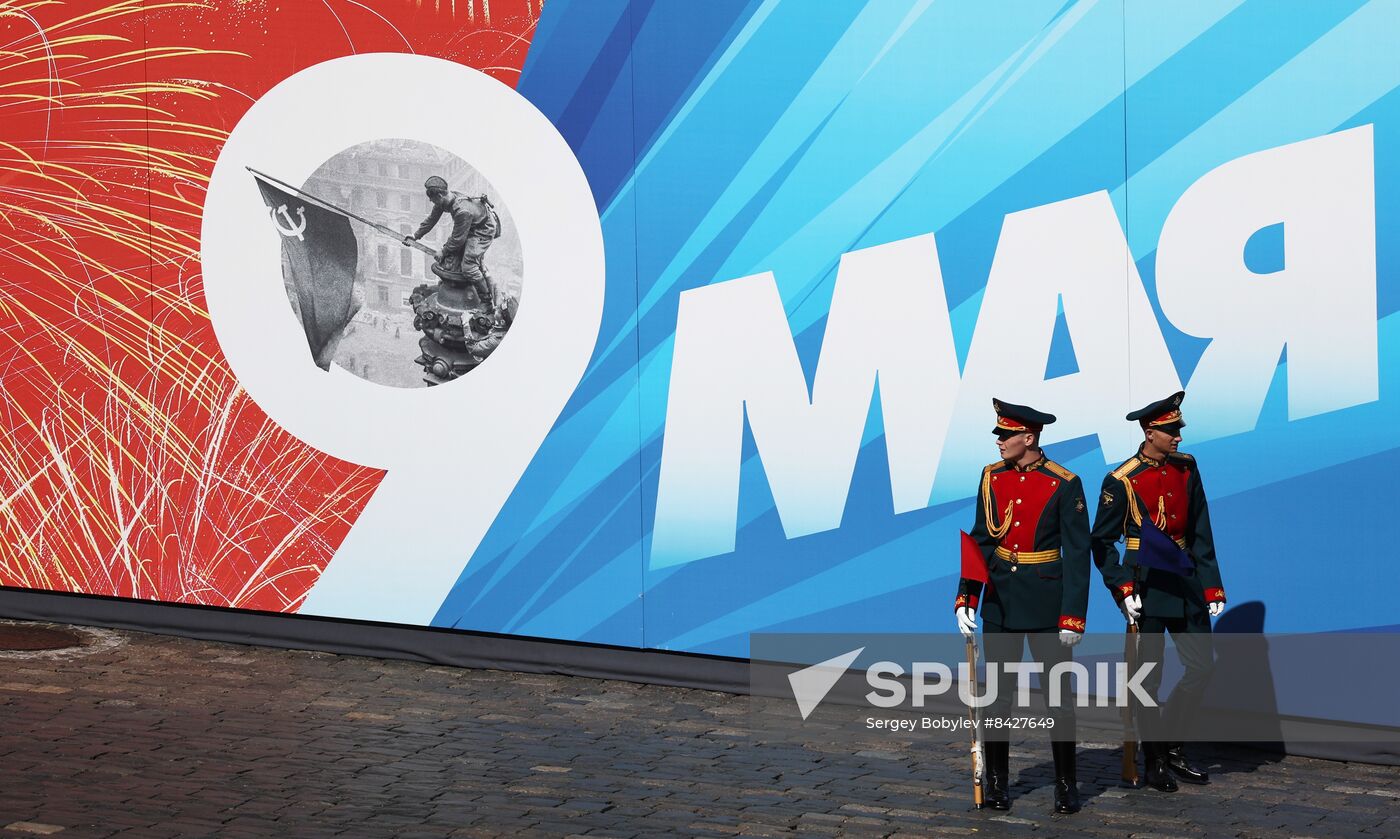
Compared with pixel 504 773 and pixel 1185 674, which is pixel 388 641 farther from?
pixel 1185 674

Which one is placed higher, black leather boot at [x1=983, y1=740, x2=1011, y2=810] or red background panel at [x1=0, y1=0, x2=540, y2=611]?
red background panel at [x1=0, y1=0, x2=540, y2=611]

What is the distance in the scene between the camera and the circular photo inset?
10883 millimetres

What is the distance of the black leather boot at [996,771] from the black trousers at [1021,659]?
0.04 meters

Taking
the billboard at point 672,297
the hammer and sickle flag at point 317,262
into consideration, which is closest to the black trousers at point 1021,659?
the billboard at point 672,297

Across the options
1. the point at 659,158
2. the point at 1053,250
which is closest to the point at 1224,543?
the point at 1053,250

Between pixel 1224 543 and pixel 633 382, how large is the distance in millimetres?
3535

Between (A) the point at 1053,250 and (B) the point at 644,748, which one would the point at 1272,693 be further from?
(B) the point at 644,748

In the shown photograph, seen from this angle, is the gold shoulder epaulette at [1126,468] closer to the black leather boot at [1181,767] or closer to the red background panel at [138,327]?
the black leather boot at [1181,767]

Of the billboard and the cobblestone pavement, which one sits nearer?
the cobblestone pavement

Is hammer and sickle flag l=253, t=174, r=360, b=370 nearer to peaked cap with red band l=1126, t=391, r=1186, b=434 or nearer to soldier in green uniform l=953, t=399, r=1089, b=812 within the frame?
soldier in green uniform l=953, t=399, r=1089, b=812

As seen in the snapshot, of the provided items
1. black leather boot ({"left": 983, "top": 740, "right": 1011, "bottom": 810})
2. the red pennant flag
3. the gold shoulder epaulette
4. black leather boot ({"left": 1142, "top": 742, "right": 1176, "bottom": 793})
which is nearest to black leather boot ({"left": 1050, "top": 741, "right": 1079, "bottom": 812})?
black leather boot ({"left": 983, "top": 740, "right": 1011, "bottom": 810})

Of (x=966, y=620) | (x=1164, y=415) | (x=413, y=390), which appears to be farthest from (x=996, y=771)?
(x=413, y=390)

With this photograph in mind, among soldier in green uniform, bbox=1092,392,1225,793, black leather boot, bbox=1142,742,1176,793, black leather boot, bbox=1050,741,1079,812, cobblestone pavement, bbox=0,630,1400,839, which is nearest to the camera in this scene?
cobblestone pavement, bbox=0,630,1400,839

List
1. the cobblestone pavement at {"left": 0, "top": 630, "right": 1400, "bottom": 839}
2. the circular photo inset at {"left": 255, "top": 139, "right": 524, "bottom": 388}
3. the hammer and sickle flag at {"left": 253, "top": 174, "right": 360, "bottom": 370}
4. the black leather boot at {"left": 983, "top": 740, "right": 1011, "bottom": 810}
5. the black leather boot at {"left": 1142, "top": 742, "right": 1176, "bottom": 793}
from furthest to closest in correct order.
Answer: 1. the hammer and sickle flag at {"left": 253, "top": 174, "right": 360, "bottom": 370}
2. the circular photo inset at {"left": 255, "top": 139, "right": 524, "bottom": 388}
3. the black leather boot at {"left": 1142, "top": 742, "right": 1176, "bottom": 793}
4. the black leather boot at {"left": 983, "top": 740, "right": 1011, "bottom": 810}
5. the cobblestone pavement at {"left": 0, "top": 630, "right": 1400, "bottom": 839}
